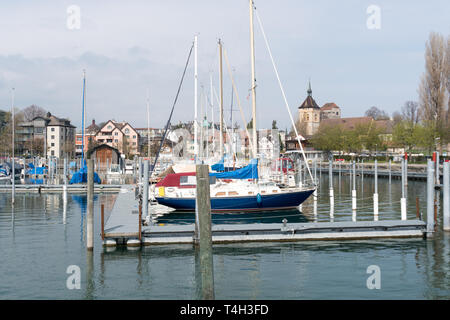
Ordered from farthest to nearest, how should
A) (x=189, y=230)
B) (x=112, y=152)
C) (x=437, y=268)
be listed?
(x=112, y=152) < (x=189, y=230) < (x=437, y=268)

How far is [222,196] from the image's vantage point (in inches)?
1241

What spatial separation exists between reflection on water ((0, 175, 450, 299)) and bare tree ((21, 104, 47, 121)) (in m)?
126

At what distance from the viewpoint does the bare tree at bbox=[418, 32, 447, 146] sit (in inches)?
2800

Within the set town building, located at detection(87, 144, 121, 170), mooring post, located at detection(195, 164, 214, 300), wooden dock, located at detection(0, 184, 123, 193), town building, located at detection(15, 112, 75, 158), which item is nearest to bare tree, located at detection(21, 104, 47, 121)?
town building, located at detection(15, 112, 75, 158)

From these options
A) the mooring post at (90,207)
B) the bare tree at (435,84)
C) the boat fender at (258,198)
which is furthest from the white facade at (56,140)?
the mooring post at (90,207)

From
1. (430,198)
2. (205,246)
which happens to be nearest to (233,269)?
(205,246)

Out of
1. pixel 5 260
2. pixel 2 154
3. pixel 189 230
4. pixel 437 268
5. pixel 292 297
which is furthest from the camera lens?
pixel 2 154

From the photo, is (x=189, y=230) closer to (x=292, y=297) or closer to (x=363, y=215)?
(x=292, y=297)

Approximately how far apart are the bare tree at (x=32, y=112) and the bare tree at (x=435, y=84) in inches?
4268

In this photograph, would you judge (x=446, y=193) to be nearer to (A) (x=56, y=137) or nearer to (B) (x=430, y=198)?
(B) (x=430, y=198)

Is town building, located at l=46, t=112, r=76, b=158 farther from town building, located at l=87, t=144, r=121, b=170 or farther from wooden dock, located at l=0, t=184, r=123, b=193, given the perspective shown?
wooden dock, located at l=0, t=184, r=123, b=193

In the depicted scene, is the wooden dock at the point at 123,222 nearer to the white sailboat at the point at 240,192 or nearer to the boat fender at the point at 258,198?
the white sailboat at the point at 240,192
